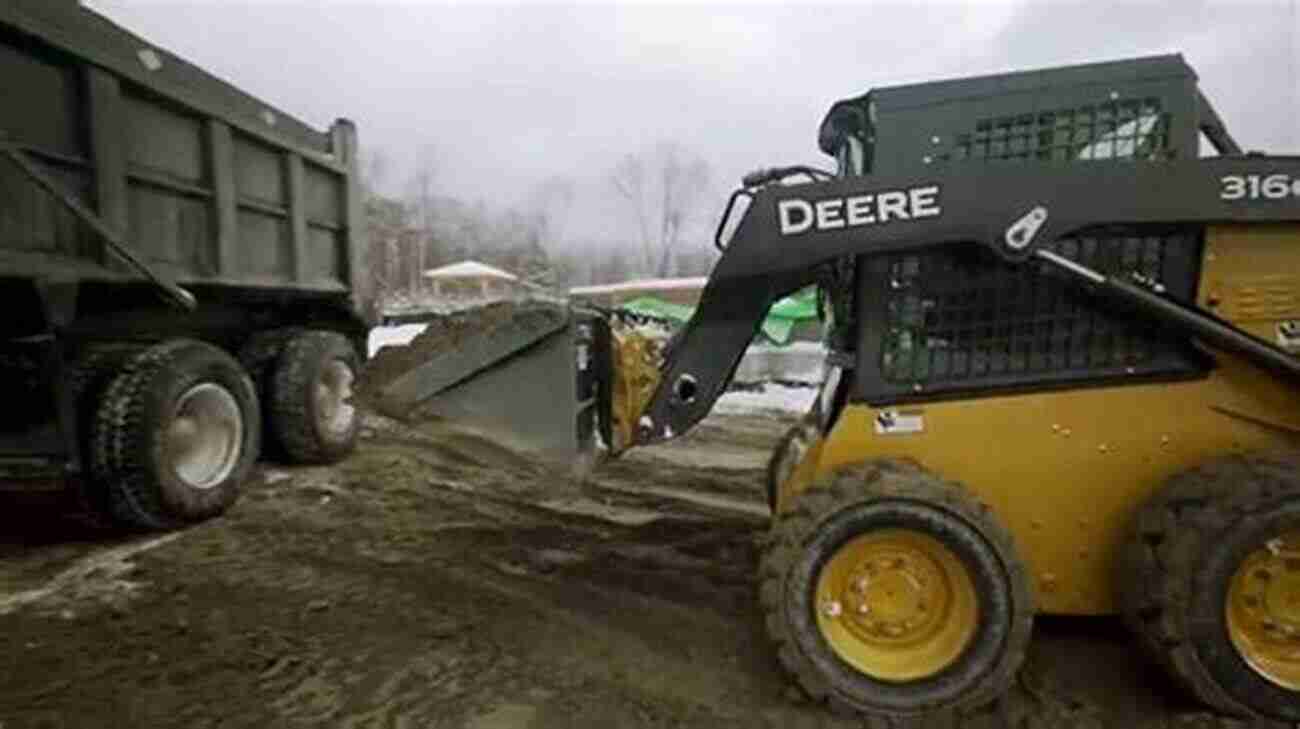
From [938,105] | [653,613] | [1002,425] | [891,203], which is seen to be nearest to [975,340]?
[1002,425]

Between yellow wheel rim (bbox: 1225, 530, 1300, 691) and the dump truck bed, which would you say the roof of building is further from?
yellow wheel rim (bbox: 1225, 530, 1300, 691)

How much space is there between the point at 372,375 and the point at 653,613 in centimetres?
206

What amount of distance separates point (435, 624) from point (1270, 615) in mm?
2789

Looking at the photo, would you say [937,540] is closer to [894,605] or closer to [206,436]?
[894,605]

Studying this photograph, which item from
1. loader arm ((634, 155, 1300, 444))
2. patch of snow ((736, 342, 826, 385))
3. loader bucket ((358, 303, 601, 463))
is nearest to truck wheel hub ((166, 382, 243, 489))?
loader bucket ((358, 303, 601, 463))

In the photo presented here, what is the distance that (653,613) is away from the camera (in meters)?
3.96

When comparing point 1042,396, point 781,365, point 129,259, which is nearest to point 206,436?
point 129,259

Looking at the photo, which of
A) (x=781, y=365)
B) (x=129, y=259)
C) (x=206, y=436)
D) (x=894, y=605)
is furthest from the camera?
(x=781, y=365)

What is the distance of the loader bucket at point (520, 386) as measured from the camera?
13.5 ft

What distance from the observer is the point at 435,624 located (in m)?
3.87

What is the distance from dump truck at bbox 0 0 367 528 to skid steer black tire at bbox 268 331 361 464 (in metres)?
0.06

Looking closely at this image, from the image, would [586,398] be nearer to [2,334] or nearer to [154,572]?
[154,572]

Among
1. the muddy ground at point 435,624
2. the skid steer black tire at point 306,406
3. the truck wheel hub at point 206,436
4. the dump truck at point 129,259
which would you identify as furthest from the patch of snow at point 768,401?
the truck wheel hub at point 206,436

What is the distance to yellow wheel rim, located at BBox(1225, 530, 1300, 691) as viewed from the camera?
9.69 ft
